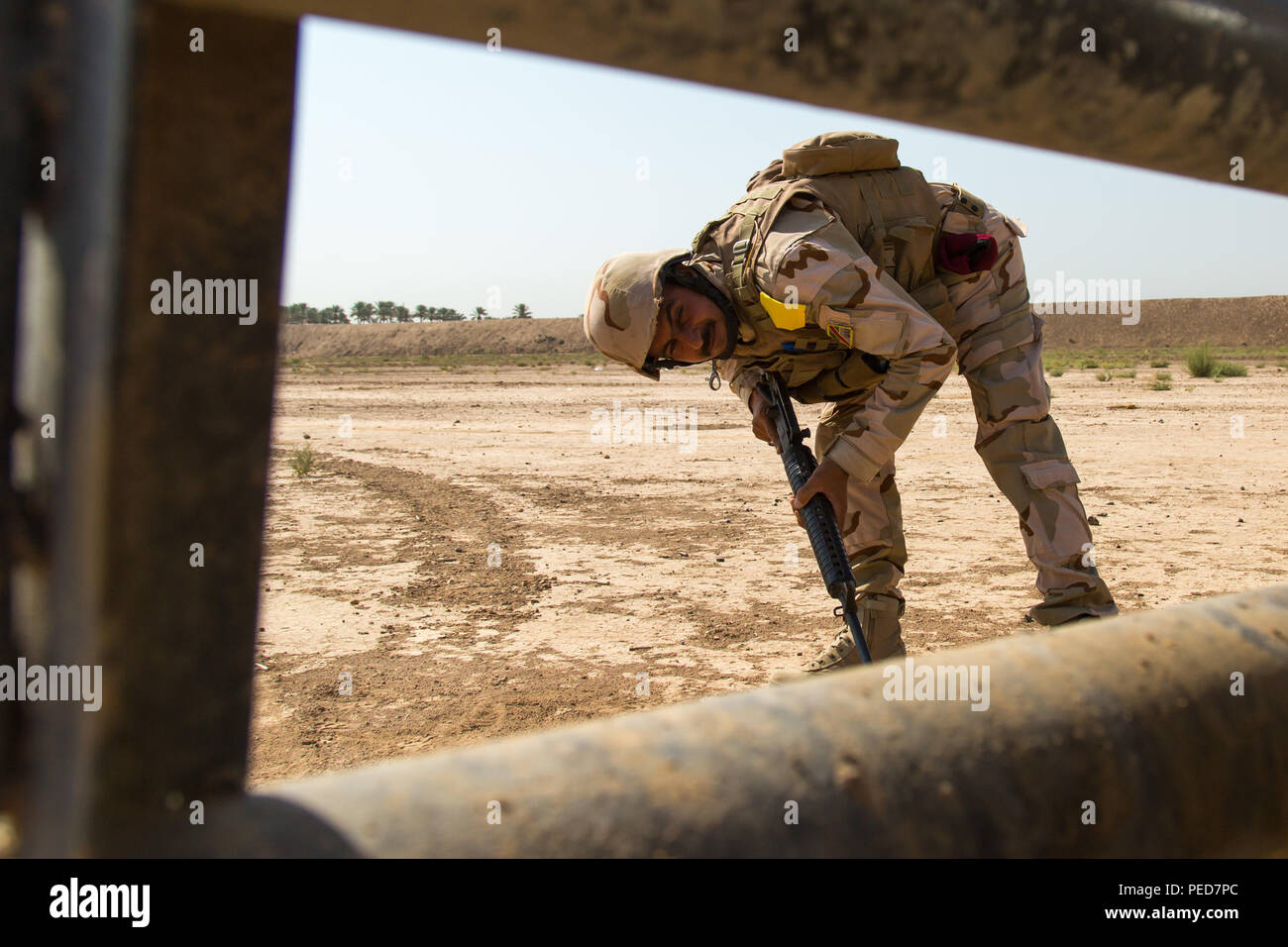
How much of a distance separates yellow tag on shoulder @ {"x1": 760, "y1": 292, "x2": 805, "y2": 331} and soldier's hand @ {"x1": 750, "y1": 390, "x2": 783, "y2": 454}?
46cm

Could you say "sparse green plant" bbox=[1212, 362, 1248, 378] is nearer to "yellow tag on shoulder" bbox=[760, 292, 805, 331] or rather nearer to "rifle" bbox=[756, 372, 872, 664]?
"rifle" bbox=[756, 372, 872, 664]

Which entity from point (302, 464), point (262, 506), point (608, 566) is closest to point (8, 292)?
point (262, 506)

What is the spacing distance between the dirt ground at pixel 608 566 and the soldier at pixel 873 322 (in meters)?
0.39

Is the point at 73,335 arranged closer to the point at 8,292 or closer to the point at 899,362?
the point at 8,292

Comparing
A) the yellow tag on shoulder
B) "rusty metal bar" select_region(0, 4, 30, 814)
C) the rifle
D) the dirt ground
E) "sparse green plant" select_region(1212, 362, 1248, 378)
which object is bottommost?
the dirt ground

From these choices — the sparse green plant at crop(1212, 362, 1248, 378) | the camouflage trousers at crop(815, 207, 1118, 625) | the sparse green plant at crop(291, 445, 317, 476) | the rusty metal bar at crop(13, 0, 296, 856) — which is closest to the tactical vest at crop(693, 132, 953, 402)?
the camouflage trousers at crop(815, 207, 1118, 625)

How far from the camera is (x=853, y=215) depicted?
2797 mm

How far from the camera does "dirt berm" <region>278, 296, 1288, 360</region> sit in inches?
2066

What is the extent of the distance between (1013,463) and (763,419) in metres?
0.81

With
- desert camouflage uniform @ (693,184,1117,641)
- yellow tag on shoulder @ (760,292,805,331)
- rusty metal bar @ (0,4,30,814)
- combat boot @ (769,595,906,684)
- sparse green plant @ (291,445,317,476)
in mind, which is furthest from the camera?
sparse green plant @ (291,445,317,476)

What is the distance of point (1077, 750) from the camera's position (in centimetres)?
54

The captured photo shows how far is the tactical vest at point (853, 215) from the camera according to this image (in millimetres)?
2775
